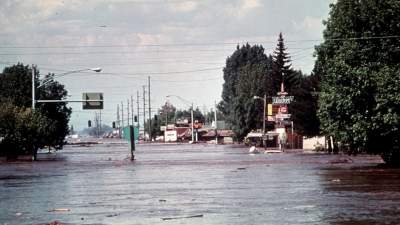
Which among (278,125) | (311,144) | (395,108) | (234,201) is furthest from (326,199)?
(278,125)

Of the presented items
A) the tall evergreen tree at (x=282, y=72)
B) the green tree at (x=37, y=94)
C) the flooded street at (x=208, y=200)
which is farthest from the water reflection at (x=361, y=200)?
the tall evergreen tree at (x=282, y=72)

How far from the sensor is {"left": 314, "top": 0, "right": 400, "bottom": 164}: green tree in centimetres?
4022

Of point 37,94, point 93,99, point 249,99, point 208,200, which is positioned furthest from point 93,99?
point 249,99

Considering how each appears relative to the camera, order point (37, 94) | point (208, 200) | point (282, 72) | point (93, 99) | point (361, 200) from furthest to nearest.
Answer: point (282, 72)
point (37, 94)
point (93, 99)
point (208, 200)
point (361, 200)

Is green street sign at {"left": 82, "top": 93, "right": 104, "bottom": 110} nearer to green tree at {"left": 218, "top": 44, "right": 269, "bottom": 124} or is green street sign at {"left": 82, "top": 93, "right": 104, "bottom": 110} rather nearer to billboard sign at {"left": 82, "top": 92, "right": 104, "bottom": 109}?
billboard sign at {"left": 82, "top": 92, "right": 104, "bottom": 109}

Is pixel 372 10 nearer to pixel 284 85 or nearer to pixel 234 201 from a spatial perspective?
pixel 234 201

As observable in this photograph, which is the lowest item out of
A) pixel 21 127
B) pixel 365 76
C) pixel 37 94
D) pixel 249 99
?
pixel 21 127

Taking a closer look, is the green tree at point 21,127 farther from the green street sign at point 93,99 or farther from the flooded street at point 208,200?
the flooded street at point 208,200

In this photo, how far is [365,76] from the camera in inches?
1606

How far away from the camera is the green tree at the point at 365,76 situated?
40.2 m

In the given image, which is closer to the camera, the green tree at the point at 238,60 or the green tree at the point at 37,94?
the green tree at the point at 37,94

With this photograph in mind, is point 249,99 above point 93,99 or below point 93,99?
above

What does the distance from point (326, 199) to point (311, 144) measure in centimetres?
8039

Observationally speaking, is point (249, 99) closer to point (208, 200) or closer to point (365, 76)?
point (365, 76)
